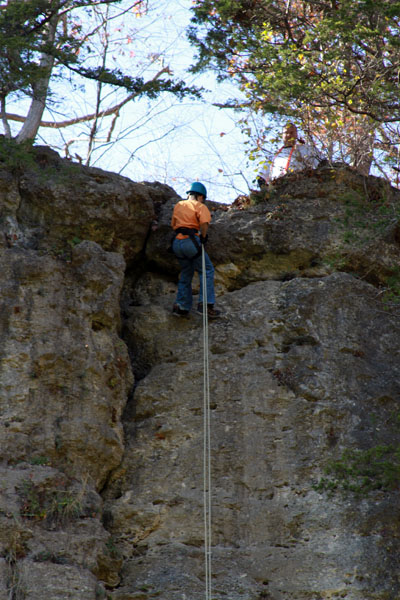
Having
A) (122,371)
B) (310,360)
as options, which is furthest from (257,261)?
(122,371)

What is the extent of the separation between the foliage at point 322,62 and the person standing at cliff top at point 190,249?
5.71 feet

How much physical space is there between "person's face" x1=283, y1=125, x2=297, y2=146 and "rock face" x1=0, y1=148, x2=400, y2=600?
2.23 feet

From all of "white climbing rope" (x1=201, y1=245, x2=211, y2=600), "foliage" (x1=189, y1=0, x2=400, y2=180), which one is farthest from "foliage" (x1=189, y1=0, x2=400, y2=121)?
"white climbing rope" (x1=201, y1=245, x2=211, y2=600)

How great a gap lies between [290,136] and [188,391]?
465 centimetres

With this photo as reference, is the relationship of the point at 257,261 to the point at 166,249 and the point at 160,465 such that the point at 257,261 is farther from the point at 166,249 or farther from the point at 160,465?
the point at 160,465

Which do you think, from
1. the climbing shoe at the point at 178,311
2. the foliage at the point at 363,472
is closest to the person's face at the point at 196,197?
the climbing shoe at the point at 178,311

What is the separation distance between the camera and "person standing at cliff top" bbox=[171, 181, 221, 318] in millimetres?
10180

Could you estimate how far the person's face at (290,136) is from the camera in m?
11.9

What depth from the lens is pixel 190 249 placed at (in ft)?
33.5

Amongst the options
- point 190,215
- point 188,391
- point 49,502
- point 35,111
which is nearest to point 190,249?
point 190,215

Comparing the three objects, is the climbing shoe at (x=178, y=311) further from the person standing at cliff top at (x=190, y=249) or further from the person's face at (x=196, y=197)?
the person's face at (x=196, y=197)

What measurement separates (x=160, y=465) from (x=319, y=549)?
6.63 feet

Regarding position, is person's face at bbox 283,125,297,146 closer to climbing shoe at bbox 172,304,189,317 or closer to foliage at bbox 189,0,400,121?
foliage at bbox 189,0,400,121

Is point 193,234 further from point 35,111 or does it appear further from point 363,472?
point 363,472
